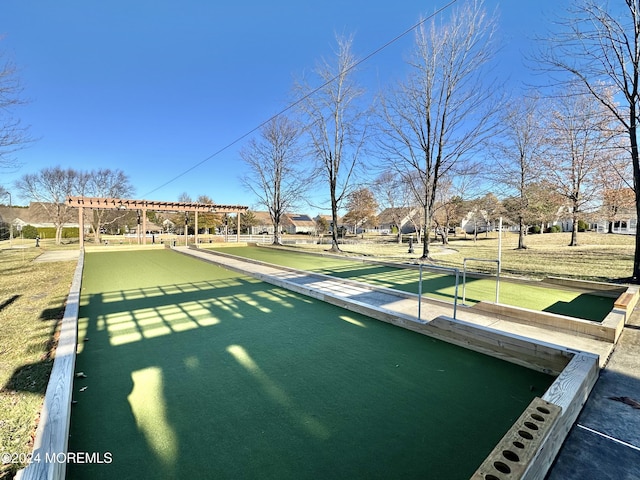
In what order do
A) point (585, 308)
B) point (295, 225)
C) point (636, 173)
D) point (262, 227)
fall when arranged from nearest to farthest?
1. point (585, 308)
2. point (636, 173)
3. point (262, 227)
4. point (295, 225)

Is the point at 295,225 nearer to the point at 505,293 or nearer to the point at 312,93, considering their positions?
the point at 312,93

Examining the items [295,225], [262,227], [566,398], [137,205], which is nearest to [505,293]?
[566,398]

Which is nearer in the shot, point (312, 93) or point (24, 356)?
point (24, 356)

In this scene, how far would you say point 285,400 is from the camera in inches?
93.3

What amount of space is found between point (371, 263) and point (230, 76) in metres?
12.7

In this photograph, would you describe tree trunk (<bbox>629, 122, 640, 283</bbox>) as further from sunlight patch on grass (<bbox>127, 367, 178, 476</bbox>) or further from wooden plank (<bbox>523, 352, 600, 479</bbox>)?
sunlight patch on grass (<bbox>127, 367, 178, 476</bbox>)

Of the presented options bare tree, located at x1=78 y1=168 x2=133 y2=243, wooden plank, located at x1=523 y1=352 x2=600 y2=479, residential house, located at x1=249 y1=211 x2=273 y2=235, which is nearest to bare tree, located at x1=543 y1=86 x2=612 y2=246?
wooden plank, located at x1=523 y1=352 x2=600 y2=479

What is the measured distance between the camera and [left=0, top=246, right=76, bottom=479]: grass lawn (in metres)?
1.99

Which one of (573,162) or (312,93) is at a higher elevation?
(312,93)

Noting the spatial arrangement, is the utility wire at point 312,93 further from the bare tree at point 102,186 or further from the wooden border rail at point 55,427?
the wooden border rail at point 55,427

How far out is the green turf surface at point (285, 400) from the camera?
1.73 m

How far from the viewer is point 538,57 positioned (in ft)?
26.6

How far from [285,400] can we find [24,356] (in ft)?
10.00

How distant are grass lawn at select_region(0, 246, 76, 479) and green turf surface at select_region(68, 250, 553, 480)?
0.94 feet
